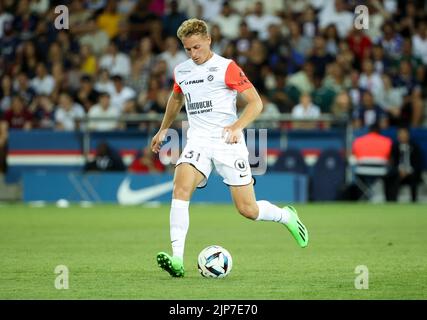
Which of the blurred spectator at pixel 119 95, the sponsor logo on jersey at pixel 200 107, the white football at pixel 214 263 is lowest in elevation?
the white football at pixel 214 263

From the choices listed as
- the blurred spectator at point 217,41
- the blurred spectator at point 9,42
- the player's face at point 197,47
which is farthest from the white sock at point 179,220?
the blurred spectator at point 9,42

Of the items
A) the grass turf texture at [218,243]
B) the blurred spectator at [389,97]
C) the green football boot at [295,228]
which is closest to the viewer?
the grass turf texture at [218,243]

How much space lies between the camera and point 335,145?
71.8 feet

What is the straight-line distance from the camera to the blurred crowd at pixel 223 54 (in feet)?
73.3

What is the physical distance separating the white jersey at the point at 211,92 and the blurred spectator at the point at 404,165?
1184 centimetres

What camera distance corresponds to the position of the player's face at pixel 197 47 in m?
9.70

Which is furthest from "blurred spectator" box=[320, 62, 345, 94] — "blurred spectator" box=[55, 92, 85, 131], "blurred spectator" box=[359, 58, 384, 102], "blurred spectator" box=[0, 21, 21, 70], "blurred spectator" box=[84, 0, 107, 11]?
"blurred spectator" box=[0, 21, 21, 70]

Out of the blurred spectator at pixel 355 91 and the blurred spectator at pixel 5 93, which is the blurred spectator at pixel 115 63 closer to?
the blurred spectator at pixel 5 93

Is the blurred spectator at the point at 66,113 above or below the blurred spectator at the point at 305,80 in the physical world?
below

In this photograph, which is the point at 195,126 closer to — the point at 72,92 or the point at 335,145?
the point at 335,145

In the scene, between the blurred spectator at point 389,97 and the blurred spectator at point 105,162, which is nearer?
the blurred spectator at point 105,162

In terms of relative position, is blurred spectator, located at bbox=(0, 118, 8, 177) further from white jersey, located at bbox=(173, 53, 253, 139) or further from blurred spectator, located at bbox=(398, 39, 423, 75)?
white jersey, located at bbox=(173, 53, 253, 139)

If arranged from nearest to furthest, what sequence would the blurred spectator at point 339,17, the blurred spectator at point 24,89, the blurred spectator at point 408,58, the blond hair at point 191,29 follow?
the blond hair at point 191,29 → the blurred spectator at point 408,58 → the blurred spectator at point 24,89 → the blurred spectator at point 339,17

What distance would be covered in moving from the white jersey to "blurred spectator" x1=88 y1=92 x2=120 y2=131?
11982 mm
